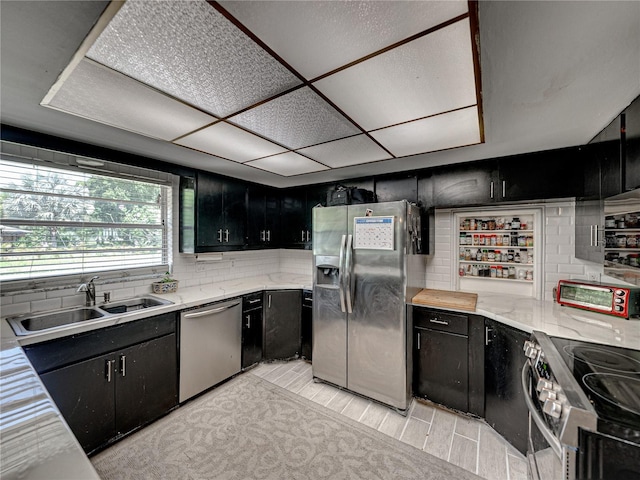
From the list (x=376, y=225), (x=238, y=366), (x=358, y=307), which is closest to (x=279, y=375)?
(x=238, y=366)

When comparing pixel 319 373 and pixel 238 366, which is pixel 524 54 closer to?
pixel 319 373

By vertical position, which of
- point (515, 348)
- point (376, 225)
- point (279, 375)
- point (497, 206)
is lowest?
point (279, 375)

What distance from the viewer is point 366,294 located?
249cm

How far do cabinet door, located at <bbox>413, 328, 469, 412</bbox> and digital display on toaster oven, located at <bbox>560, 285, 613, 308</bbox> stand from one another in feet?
2.92

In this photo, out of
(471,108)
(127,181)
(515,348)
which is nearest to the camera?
(471,108)

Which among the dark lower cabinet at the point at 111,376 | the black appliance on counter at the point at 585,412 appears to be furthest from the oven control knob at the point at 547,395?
the dark lower cabinet at the point at 111,376

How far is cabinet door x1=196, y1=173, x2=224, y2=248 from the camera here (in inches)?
113

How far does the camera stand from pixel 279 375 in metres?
2.91

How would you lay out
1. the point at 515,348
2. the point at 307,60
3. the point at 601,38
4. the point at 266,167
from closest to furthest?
the point at 601,38, the point at 307,60, the point at 515,348, the point at 266,167

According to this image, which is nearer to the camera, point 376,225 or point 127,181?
point 376,225

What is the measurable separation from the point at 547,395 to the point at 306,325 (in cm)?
237

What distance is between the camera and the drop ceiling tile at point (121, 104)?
4.07 ft

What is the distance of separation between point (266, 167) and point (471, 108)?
1.90m

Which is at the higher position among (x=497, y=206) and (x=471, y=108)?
(x=471, y=108)
